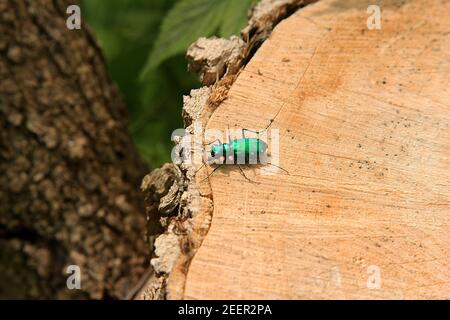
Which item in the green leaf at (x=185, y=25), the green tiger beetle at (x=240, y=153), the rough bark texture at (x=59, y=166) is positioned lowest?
the rough bark texture at (x=59, y=166)

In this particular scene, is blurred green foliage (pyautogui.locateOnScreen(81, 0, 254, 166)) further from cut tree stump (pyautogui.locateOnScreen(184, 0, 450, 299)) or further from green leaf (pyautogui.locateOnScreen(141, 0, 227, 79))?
cut tree stump (pyautogui.locateOnScreen(184, 0, 450, 299))

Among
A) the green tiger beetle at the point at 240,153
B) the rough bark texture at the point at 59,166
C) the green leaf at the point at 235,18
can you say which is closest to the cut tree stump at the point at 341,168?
the green tiger beetle at the point at 240,153

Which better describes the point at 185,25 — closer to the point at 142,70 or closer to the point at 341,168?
A: the point at 142,70

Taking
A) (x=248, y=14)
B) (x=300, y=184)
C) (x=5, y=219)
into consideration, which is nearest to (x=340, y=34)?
(x=248, y=14)

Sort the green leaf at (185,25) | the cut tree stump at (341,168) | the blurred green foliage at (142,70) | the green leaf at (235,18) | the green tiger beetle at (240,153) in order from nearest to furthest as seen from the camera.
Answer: the cut tree stump at (341,168) → the green tiger beetle at (240,153) → the green leaf at (235,18) → the green leaf at (185,25) → the blurred green foliage at (142,70)

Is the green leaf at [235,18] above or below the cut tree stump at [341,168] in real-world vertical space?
above

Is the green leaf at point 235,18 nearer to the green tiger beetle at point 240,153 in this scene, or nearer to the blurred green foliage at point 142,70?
the green tiger beetle at point 240,153

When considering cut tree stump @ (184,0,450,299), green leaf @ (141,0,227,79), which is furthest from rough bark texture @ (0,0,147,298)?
cut tree stump @ (184,0,450,299)
